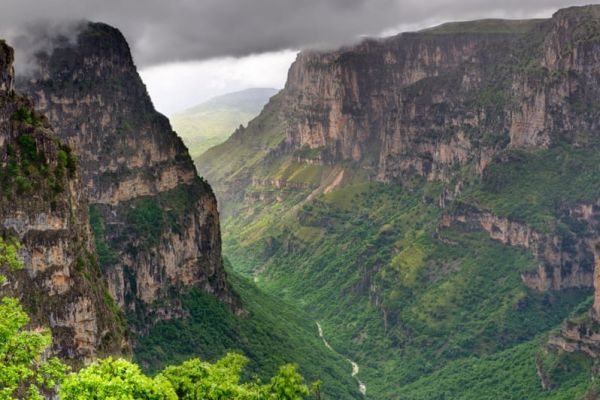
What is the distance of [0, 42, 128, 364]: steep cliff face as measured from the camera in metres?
56.7

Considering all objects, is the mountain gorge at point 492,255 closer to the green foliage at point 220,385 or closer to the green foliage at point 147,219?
the green foliage at point 147,219

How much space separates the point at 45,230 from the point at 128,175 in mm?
47956

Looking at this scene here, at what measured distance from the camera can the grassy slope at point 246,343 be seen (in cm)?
9656

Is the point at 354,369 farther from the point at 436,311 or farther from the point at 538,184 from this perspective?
the point at 538,184

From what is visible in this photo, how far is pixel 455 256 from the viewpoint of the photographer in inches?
6186

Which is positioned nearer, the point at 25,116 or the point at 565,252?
the point at 25,116

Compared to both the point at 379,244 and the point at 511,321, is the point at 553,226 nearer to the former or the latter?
the point at 511,321

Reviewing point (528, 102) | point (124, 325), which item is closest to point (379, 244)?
point (528, 102)

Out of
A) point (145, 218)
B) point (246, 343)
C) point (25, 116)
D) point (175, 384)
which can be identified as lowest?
point (246, 343)

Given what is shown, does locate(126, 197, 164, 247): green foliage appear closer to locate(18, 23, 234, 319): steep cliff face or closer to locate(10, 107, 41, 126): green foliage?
locate(18, 23, 234, 319): steep cliff face

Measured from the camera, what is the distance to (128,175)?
347ft

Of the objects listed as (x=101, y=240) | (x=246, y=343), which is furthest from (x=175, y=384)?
(x=246, y=343)

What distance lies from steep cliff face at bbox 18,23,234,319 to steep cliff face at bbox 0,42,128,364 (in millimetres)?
33212

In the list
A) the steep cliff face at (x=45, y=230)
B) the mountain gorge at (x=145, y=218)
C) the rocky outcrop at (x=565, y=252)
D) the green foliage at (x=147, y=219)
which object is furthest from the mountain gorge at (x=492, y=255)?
the steep cliff face at (x=45, y=230)
